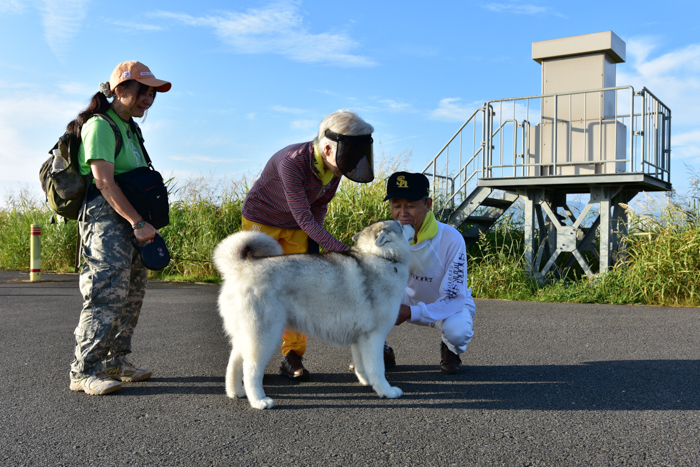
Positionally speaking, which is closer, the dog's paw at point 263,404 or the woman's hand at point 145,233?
the dog's paw at point 263,404

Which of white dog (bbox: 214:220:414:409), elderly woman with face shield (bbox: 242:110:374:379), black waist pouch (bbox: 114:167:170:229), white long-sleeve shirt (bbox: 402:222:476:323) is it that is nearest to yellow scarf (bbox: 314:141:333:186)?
elderly woman with face shield (bbox: 242:110:374:379)

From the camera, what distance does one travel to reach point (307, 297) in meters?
3.20

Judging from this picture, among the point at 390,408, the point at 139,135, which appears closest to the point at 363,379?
the point at 390,408

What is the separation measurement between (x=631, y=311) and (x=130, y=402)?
6.67m

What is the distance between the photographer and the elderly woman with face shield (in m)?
3.44

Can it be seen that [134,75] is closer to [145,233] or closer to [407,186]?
[145,233]

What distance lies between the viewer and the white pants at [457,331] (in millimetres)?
3957

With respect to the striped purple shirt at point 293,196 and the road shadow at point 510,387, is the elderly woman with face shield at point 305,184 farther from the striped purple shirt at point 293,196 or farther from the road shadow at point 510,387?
the road shadow at point 510,387

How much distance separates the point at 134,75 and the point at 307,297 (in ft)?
6.29

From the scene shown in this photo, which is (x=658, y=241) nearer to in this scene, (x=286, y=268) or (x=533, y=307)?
(x=533, y=307)

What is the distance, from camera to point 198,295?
8.70 meters

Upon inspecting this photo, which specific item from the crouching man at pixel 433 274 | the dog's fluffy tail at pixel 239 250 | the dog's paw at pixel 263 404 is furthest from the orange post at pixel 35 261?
the dog's paw at pixel 263 404

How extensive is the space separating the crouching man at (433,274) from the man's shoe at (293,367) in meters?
0.75

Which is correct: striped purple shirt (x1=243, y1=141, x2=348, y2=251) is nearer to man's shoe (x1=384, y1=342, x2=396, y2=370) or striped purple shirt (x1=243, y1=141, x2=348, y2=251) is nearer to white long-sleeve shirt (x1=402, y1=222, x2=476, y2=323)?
white long-sleeve shirt (x1=402, y1=222, x2=476, y2=323)
